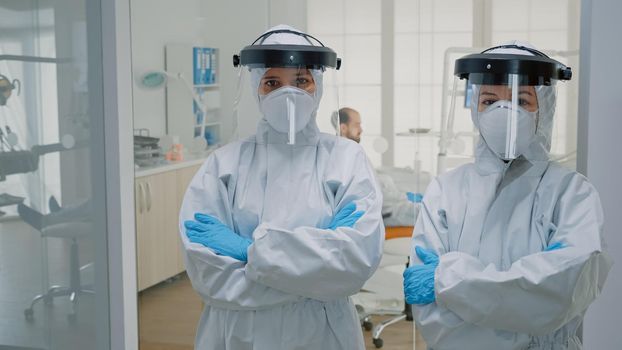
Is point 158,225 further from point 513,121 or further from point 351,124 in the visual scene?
point 513,121

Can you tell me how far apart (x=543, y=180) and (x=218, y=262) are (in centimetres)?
90

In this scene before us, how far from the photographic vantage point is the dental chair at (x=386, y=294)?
9.95 feet

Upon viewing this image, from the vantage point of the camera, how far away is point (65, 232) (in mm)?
3160

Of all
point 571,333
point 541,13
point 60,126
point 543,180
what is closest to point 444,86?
point 541,13

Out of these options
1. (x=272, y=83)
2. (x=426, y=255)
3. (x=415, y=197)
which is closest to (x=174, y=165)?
(x=415, y=197)

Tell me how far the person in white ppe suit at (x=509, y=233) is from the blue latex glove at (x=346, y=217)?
0.56ft

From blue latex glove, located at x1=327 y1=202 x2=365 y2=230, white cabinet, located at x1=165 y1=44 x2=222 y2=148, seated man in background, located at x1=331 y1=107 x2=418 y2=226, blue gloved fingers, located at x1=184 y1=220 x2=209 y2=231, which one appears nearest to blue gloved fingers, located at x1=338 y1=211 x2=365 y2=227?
blue latex glove, located at x1=327 y1=202 x2=365 y2=230

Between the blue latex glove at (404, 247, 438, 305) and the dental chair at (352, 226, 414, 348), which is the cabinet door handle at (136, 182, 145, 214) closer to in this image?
the dental chair at (352, 226, 414, 348)

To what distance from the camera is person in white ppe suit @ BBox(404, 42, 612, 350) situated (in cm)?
182

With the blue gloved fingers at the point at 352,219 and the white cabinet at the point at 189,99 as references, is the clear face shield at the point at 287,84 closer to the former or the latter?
the blue gloved fingers at the point at 352,219

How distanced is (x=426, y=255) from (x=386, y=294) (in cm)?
111

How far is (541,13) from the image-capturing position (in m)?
2.80

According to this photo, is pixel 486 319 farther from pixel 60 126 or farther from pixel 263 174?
pixel 60 126

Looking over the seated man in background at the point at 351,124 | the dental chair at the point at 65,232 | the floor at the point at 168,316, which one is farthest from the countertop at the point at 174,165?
the seated man in background at the point at 351,124
